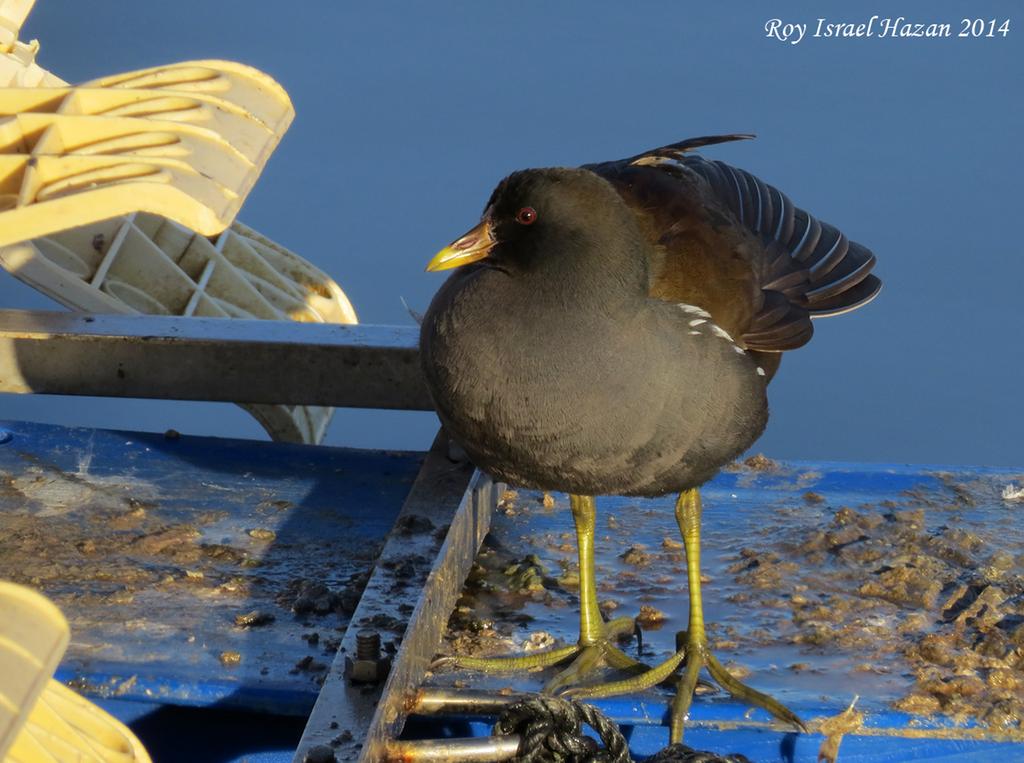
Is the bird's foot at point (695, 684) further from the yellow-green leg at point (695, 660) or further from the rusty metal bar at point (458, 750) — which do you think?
the rusty metal bar at point (458, 750)

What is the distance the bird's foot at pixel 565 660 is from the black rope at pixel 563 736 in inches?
11.4

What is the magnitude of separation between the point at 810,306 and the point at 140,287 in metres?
2.41

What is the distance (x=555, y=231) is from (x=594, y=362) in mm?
216

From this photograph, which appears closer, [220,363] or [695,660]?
[695,660]

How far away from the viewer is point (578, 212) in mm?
2172

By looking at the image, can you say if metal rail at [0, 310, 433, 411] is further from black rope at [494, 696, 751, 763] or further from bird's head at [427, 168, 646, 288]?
black rope at [494, 696, 751, 763]

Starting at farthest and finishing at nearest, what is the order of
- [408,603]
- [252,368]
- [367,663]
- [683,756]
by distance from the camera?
[252,368], [408,603], [367,663], [683,756]

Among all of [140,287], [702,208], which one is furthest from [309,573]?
[140,287]

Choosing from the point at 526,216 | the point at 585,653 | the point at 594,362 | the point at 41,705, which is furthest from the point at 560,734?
the point at 526,216

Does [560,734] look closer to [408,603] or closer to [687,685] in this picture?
[687,685]

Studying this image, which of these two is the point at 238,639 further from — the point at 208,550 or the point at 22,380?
the point at 22,380

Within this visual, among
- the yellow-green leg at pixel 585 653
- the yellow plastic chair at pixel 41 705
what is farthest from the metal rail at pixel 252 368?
the yellow plastic chair at pixel 41 705

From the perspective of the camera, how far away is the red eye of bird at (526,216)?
2.18 meters

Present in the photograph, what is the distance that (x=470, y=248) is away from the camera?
2.22m
